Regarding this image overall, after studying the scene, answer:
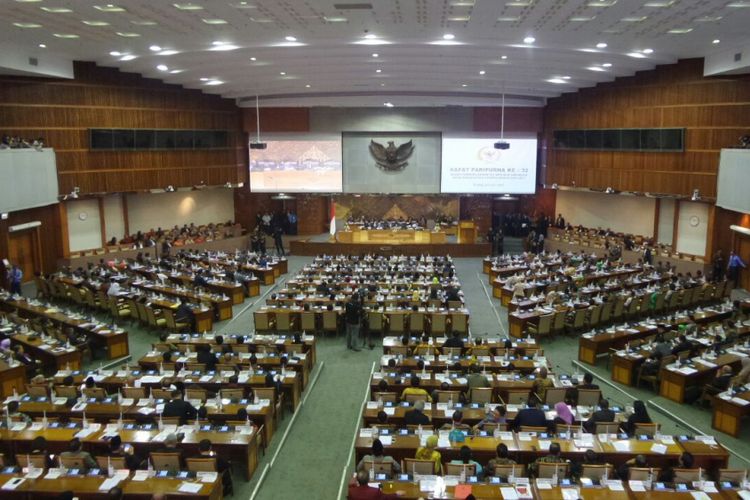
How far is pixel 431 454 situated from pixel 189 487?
133 inches

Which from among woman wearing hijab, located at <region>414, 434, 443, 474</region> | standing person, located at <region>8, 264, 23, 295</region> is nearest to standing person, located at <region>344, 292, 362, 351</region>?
woman wearing hijab, located at <region>414, 434, 443, 474</region>

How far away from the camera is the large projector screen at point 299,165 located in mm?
32031

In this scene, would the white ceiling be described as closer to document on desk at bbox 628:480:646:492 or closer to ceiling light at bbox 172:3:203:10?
ceiling light at bbox 172:3:203:10

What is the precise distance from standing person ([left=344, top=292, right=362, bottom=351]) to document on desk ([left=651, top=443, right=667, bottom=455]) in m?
8.07

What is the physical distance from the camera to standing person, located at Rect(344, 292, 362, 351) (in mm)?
15117

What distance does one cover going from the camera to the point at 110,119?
25047 mm

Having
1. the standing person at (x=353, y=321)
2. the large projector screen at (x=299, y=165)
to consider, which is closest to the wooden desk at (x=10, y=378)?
the standing person at (x=353, y=321)

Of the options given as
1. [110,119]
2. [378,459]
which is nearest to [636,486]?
[378,459]

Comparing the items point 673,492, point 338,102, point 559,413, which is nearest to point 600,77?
point 338,102

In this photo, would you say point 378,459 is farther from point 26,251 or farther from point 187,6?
point 26,251

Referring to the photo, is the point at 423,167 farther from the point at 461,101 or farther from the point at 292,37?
the point at 292,37

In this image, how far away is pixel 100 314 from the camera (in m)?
18.9

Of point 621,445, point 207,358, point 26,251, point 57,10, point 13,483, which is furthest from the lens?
point 26,251

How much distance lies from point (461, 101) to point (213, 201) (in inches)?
591
